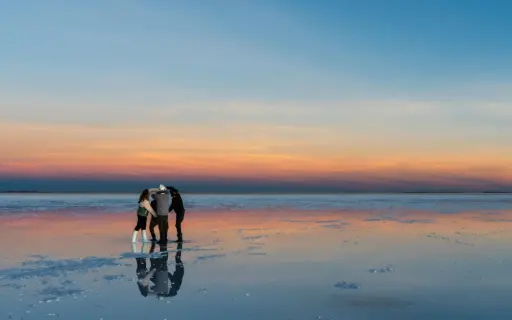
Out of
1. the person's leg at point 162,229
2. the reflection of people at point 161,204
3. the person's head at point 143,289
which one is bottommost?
the person's head at point 143,289

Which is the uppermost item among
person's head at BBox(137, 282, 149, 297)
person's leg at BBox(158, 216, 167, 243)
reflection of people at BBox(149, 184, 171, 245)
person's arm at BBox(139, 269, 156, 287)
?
reflection of people at BBox(149, 184, 171, 245)

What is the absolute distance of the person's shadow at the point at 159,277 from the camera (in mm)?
8648

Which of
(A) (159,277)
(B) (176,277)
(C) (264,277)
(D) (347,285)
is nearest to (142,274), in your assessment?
(A) (159,277)

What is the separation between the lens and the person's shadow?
28.4 ft

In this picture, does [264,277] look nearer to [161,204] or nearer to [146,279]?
[146,279]

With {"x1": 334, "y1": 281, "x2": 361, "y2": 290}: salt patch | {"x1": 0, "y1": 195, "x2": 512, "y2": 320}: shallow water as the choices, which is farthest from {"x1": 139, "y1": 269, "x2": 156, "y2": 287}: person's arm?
{"x1": 334, "y1": 281, "x2": 361, "y2": 290}: salt patch

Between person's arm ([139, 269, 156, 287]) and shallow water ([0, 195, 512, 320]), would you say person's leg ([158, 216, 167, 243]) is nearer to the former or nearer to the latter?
shallow water ([0, 195, 512, 320])

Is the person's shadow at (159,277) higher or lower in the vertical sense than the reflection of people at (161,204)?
lower

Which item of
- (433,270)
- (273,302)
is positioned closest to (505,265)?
(433,270)

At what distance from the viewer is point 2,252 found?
44.3ft

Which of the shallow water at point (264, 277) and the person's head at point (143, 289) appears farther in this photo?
the person's head at point (143, 289)

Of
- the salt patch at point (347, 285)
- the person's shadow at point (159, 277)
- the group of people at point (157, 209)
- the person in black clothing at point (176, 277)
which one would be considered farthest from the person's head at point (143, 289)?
the group of people at point (157, 209)

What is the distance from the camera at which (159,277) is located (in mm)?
9922

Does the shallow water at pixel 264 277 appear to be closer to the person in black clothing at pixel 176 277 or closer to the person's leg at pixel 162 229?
the person in black clothing at pixel 176 277
